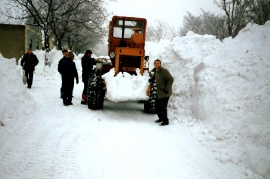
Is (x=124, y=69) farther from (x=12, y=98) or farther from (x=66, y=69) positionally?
(x=12, y=98)

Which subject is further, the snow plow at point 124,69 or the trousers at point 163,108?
the snow plow at point 124,69

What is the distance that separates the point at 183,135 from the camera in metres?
5.48

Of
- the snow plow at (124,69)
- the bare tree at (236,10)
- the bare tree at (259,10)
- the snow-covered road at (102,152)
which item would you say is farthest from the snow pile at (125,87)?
the bare tree at (236,10)

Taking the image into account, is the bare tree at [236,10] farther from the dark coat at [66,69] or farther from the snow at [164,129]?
the dark coat at [66,69]

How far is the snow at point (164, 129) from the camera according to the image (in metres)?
3.70

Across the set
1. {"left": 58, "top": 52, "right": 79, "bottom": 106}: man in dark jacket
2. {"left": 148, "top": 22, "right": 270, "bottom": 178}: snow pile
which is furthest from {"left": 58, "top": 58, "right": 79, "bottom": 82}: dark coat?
{"left": 148, "top": 22, "right": 270, "bottom": 178}: snow pile

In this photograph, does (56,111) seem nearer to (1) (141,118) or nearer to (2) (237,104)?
(1) (141,118)

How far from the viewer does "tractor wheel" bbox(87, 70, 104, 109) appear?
23.4 ft

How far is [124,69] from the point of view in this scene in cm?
755

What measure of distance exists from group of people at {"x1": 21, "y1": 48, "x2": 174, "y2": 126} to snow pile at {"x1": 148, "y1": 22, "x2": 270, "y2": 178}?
61cm

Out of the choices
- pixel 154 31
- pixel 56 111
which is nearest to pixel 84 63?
pixel 56 111

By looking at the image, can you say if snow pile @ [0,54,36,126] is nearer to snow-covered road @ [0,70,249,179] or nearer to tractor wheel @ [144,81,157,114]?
snow-covered road @ [0,70,249,179]

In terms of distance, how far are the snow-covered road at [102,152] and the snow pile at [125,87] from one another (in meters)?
0.70

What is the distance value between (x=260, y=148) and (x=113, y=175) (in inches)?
93.6
